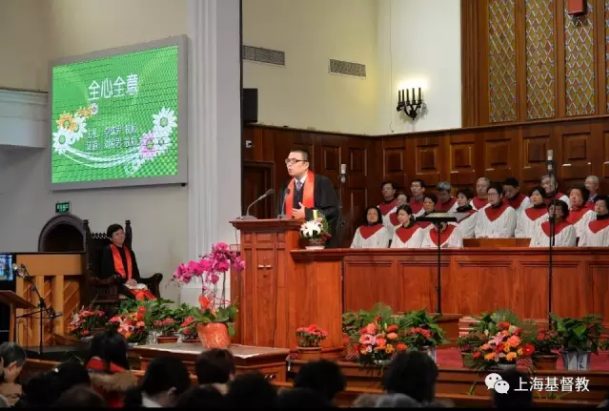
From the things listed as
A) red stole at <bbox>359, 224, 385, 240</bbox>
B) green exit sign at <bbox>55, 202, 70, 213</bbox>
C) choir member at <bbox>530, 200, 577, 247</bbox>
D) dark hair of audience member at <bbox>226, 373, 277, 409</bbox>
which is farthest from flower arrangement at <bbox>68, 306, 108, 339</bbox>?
dark hair of audience member at <bbox>226, 373, 277, 409</bbox>

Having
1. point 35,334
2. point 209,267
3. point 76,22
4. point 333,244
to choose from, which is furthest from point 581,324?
point 76,22

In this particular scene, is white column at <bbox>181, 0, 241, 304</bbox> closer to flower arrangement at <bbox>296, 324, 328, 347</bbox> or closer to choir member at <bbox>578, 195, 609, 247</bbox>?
flower arrangement at <bbox>296, 324, 328, 347</bbox>

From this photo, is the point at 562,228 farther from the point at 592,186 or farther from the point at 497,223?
the point at 497,223

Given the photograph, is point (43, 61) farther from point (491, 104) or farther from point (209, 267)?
point (491, 104)

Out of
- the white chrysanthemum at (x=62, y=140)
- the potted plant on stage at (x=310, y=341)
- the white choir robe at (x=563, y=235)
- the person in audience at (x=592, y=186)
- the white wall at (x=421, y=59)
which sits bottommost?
the potted plant on stage at (x=310, y=341)

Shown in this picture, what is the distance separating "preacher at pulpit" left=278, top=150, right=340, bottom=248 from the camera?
8.85m

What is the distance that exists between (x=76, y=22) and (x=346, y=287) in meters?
4.23

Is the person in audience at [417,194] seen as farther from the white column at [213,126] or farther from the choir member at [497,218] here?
the white column at [213,126]

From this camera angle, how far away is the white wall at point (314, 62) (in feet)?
45.9

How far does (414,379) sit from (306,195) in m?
5.14

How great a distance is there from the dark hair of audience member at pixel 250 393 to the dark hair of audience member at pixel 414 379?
0.66m

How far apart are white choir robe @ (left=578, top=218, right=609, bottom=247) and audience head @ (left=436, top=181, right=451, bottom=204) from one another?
2573mm

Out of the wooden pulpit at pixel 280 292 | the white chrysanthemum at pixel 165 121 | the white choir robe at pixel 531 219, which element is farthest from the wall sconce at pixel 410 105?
the wooden pulpit at pixel 280 292

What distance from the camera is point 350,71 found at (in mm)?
15312
